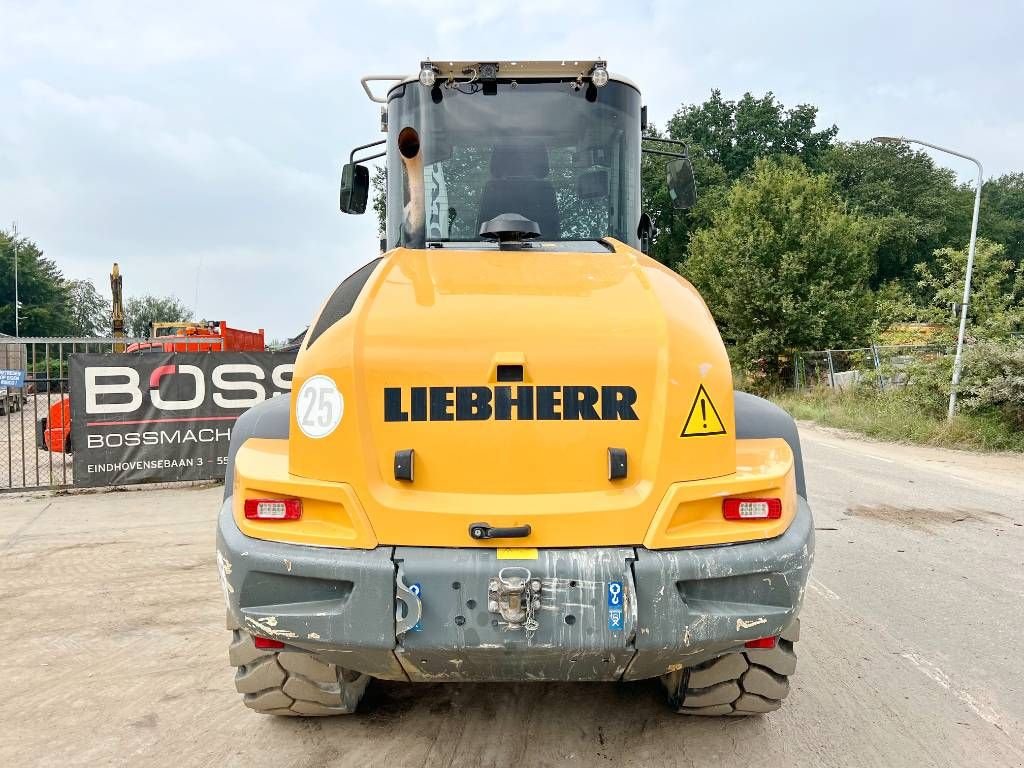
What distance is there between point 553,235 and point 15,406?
11.4 metres

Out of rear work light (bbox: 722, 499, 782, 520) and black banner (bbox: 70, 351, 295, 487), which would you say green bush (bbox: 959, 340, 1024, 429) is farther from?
rear work light (bbox: 722, 499, 782, 520)

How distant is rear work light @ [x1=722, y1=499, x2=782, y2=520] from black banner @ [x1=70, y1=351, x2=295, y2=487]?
8107 millimetres

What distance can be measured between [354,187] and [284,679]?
2987 mm

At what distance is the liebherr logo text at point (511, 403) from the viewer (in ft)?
8.39

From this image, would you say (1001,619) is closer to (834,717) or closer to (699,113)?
(834,717)

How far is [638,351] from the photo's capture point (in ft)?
8.60

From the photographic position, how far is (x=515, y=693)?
358 centimetres

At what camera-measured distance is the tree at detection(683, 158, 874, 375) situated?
2622 cm

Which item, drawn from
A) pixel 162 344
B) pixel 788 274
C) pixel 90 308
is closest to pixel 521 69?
pixel 162 344

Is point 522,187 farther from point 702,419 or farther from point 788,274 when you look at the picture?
point 788,274

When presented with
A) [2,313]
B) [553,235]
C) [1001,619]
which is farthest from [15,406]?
[2,313]

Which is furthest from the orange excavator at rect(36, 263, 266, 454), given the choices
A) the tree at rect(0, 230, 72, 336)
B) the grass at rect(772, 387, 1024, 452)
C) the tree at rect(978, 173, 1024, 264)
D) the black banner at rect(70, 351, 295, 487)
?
the tree at rect(978, 173, 1024, 264)

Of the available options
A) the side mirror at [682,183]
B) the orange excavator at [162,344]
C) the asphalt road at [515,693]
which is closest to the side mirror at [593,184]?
the side mirror at [682,183]

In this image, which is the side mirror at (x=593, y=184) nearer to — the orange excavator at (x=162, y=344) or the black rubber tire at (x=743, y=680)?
the black rubber tire at (x=743, y=680)
